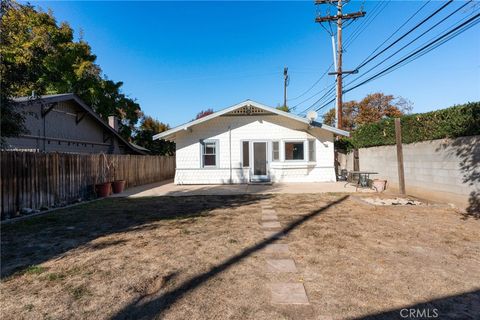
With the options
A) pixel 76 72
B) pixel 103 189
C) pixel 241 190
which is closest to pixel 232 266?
pixel 241 190

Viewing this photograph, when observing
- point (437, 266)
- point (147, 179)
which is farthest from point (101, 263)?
point (147, 179)

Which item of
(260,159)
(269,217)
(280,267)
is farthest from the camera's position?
(260,159)

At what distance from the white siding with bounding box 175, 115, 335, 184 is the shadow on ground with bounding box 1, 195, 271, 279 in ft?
15.1

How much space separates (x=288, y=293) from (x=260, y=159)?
12.1 metres

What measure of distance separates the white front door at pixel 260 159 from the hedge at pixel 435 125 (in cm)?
546

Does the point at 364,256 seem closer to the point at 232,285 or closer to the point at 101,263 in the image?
the point at 232,285

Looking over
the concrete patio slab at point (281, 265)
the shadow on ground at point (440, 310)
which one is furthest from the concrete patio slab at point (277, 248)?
the shadow on ground at point (440, 310)

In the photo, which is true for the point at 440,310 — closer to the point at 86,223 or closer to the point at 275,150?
the point at 86,223

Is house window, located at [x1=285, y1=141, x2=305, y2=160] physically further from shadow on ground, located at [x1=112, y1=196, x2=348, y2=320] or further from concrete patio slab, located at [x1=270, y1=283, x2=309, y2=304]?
concrete patio slab, located at [x1=270, y1=283, x2=309, y2=304]

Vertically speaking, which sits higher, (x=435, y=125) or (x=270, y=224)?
(x=435, y=125)

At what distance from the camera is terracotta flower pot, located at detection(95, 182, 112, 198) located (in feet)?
35.3

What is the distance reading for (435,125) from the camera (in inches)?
308

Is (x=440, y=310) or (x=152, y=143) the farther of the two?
(x=152, y=143)

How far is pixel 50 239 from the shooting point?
511cm
